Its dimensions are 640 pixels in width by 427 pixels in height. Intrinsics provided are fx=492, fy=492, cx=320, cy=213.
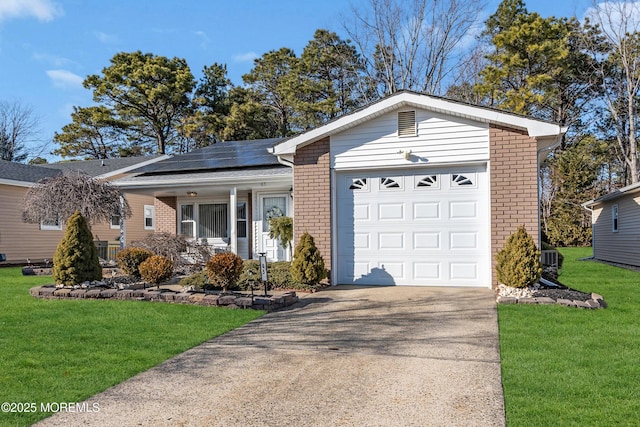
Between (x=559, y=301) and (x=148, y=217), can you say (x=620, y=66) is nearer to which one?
(x=559, y=301)

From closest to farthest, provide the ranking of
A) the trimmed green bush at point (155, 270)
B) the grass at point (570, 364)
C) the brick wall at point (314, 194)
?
the grass at point (570, 364)
the trimmed green bush at point (155, 270)
the brick wall at point (314, 194)

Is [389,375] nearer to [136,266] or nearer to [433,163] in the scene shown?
[433,163]

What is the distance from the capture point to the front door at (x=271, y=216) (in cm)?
1516

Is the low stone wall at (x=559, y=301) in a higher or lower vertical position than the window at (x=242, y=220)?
lower

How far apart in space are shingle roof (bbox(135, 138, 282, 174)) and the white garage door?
4312 mm

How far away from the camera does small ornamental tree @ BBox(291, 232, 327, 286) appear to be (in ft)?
32.6

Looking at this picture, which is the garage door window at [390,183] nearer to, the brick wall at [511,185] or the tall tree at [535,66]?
the brick wall at [511,185]

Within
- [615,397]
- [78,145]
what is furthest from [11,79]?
[615,397]

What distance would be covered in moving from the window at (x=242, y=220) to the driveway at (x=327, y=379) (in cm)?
890

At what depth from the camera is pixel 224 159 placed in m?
16.0

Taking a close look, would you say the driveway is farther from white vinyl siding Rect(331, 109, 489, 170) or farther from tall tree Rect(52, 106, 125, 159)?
tall tree Rect(52, 106, 125, 159)

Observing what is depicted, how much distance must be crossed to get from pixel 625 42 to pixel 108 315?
3120 centimetres

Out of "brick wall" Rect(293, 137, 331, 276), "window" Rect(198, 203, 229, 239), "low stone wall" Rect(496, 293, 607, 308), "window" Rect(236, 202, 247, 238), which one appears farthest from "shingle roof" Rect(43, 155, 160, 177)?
"low stone wall" Rect(496, 293, 607, 308)

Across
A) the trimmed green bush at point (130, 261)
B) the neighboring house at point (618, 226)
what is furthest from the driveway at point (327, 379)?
the neighboring house at point (618, 226)
